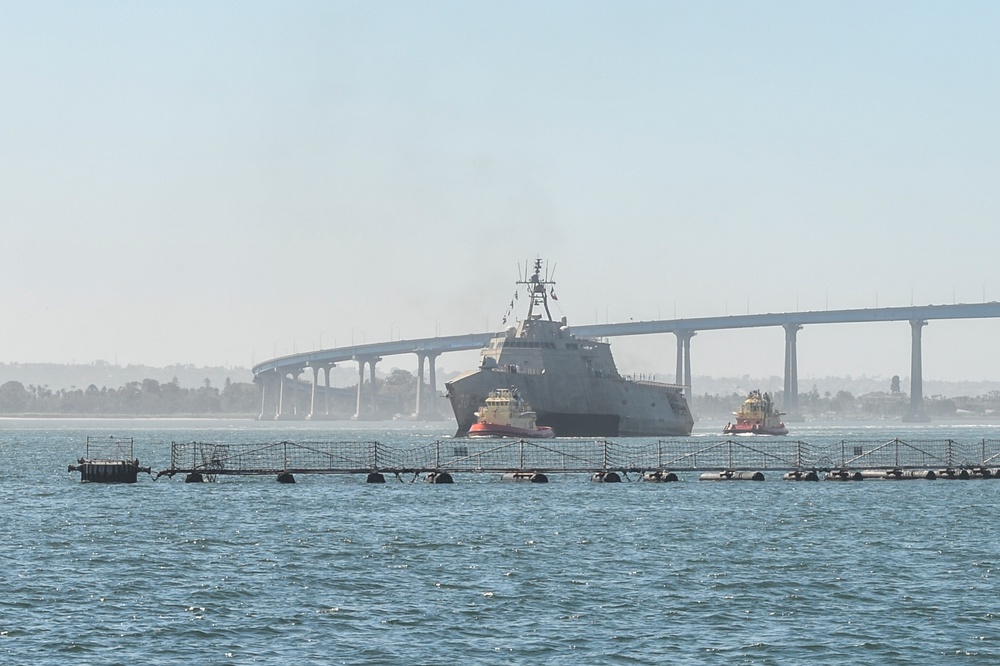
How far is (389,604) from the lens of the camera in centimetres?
3709

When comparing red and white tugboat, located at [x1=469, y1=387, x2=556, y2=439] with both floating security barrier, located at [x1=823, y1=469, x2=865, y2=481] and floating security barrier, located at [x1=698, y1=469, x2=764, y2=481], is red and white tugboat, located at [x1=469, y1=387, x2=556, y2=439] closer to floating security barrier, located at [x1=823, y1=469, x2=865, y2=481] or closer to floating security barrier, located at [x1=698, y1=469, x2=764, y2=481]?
floating security barrier, located at [x1=698, y1=469, x2=764, y2=481]

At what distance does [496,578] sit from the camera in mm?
41594

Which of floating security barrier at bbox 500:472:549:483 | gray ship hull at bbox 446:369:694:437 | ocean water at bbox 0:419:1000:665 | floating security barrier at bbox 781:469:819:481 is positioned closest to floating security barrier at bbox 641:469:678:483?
floating security barrier at bbox 500:472:549:483

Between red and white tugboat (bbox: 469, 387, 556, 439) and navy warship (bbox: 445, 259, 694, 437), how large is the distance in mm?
5930

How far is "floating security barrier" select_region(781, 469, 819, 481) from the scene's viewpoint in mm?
78938

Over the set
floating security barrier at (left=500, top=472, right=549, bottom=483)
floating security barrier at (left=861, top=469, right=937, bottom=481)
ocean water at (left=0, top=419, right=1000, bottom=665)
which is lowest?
ocean water at (left=0, top=419, right=1000, bottom=665)

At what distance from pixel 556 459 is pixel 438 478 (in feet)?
84.1

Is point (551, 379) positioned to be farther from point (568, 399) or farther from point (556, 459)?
point (556, 459)

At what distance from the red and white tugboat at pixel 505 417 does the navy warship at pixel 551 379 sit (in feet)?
19.5

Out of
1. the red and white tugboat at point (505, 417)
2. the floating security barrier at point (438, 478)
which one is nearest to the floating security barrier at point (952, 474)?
the floating security barrier at point (438, 478)

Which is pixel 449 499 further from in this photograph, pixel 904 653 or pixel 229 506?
pixel 904 653

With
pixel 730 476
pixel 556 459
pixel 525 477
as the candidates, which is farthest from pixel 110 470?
pixel 556 459

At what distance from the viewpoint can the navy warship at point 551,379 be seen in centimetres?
13400

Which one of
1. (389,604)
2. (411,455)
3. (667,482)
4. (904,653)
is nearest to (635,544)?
(389,604)
